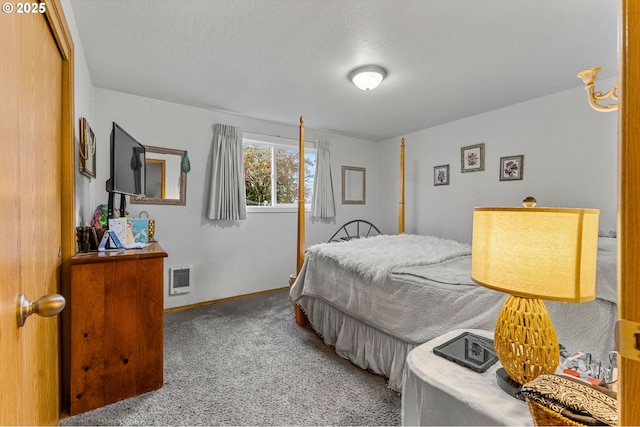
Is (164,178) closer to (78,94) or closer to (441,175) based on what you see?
(78,94)

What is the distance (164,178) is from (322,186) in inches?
83.2

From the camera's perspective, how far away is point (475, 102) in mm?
3264

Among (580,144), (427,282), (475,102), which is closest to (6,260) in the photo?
(427,282)

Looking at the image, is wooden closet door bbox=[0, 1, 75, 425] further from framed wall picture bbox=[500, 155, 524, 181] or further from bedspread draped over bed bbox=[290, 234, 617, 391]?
framed wall picture bbox=[500, 155, 524, 181]

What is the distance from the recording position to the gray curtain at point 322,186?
14.3ft

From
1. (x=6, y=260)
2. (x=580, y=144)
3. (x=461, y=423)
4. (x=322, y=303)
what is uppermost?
(x=580, y=144)

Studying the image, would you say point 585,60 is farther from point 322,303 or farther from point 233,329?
point 233,329

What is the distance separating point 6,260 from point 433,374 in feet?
4.19

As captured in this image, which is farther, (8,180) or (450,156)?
(450,156)

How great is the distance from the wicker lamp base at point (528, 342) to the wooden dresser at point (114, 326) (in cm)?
187

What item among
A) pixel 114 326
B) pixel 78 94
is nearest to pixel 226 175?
pixel 78 94

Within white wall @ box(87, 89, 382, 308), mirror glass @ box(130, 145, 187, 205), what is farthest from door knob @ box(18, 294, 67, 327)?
mirror glass @ box(130, 145, 187, 205)

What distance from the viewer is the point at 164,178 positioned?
3258 millimetres

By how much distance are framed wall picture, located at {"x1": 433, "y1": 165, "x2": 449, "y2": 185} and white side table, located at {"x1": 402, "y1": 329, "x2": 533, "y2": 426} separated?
3.40m
